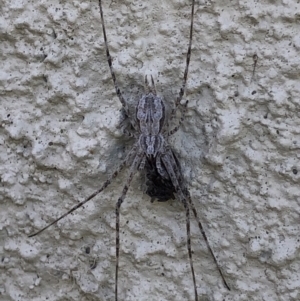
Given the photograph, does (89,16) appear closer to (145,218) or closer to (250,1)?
(250,1)

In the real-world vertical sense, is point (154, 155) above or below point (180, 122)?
below

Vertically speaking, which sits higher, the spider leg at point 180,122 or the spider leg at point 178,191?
the spider leg at point 180,122

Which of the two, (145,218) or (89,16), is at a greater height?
(89,16)

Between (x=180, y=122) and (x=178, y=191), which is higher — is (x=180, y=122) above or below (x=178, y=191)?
above

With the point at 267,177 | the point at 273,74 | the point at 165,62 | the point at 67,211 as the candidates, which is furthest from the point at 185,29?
the point at 67,211
